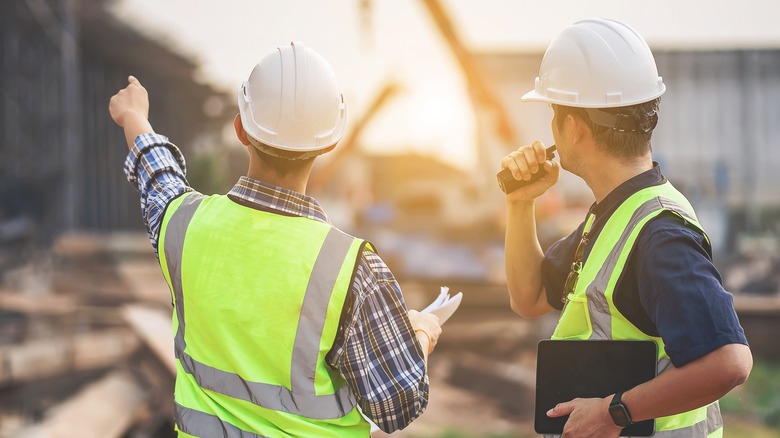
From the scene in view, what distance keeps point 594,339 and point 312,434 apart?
2.35ft

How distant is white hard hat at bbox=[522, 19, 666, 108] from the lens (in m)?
2.01

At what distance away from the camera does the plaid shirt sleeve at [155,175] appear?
2.12 metres

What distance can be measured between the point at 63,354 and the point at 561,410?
783 centimetres

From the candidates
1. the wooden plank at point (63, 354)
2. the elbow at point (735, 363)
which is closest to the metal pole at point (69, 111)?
the wooden plank at point (63, 354)

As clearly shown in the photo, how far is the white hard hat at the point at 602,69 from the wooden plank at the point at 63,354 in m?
5.37

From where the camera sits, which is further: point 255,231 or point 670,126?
point 670,126

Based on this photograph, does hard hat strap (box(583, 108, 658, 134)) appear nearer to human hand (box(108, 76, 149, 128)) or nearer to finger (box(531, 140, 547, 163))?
finger (box(531, 140, 547, 163))

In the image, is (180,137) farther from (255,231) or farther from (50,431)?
(255,231)

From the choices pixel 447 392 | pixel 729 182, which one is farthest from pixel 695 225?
pixel 729 182

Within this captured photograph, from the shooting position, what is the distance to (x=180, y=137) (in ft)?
87.8

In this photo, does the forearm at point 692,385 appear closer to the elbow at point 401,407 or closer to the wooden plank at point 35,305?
the elbow at point 401,407

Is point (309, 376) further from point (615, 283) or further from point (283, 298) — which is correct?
point (615, 283)

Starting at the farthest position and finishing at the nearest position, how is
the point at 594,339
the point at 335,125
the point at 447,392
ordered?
the point at 447,392
the point at 335,125
the point at 594,339

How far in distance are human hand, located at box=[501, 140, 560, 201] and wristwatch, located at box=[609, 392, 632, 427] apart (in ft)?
2.38
